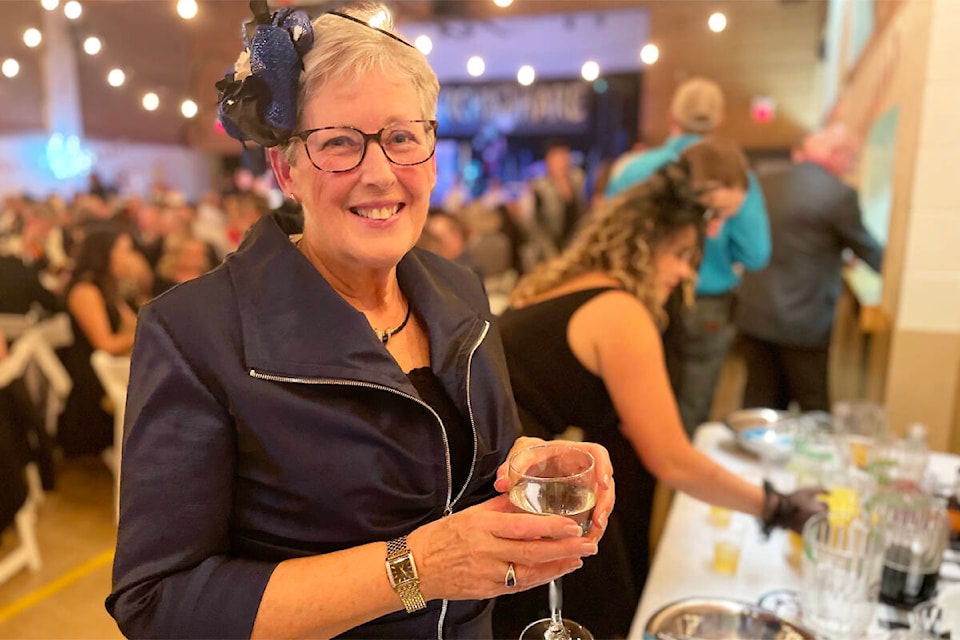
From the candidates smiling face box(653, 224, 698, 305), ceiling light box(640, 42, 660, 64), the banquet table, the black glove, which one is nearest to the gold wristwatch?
the banquet table

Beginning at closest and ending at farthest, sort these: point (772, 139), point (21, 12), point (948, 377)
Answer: point (948, 377)
point (21, 12)
point (772, 139)

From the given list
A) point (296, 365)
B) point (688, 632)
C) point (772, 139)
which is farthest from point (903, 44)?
point (772, 139)

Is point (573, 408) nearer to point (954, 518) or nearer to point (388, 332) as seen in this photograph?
point (388, 332)

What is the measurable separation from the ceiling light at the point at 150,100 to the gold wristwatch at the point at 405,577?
9.60 meters

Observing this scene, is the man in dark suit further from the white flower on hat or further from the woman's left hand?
the white flower on hat

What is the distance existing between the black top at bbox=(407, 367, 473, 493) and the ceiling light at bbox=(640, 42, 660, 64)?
292 inches

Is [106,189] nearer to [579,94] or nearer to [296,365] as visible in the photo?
[579,94]

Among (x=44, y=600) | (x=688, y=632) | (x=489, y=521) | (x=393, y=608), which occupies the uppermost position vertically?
(x=489, y=521)

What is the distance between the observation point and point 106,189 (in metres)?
9.12

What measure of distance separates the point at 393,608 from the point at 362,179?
53 cm

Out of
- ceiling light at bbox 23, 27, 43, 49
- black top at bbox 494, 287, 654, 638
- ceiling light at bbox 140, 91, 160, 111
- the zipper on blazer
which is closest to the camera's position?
the zipper on blazer

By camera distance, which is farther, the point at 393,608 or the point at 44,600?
the point at 44,600

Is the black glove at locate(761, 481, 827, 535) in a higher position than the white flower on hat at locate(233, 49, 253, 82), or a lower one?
lower

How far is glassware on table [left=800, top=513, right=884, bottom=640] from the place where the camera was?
4.12 feet
